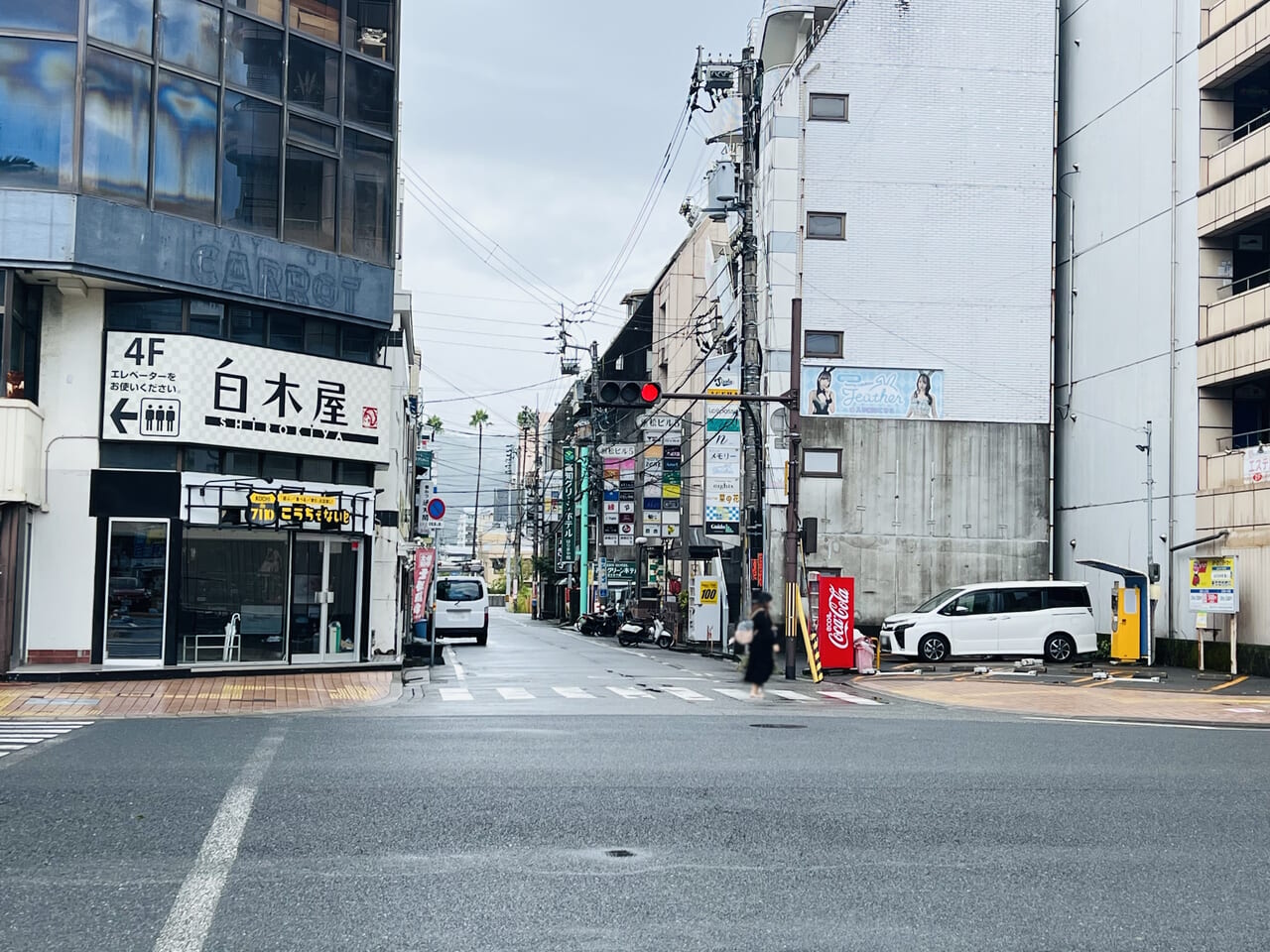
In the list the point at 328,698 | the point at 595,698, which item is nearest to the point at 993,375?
the point at 595,698

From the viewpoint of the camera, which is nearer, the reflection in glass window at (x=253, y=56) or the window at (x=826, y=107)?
the reflection in glass window at (x=253, y=56)

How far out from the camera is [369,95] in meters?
29.1

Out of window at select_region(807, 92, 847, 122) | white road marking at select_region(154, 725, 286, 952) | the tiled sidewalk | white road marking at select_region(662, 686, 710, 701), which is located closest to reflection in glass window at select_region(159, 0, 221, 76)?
the tiled sidewalk

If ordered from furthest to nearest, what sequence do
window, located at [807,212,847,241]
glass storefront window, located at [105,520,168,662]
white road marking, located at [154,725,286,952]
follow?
window, located at [807,212,847,241] → glass storefront window, located at [105,520,168,662] → white road marking, located at [154,725,286,952]

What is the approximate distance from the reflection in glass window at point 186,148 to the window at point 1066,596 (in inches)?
868

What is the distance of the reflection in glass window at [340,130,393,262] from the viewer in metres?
28.5

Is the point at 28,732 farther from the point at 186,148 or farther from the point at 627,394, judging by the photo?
the point at 186,148

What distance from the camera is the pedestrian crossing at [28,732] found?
13656 mm

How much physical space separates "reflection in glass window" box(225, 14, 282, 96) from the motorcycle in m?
27.2

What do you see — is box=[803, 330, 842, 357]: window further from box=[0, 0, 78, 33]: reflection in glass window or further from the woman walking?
the woman walking

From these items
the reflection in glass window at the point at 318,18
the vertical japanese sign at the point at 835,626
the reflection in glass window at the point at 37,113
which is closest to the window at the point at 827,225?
the vertical japanese sign at the point at 835,626

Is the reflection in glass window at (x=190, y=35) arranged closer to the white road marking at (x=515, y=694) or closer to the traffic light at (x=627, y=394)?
the traffic light at (x=627, y=394)

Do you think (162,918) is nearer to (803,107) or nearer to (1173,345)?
(1173,345)

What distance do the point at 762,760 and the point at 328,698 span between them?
10.4 metres
